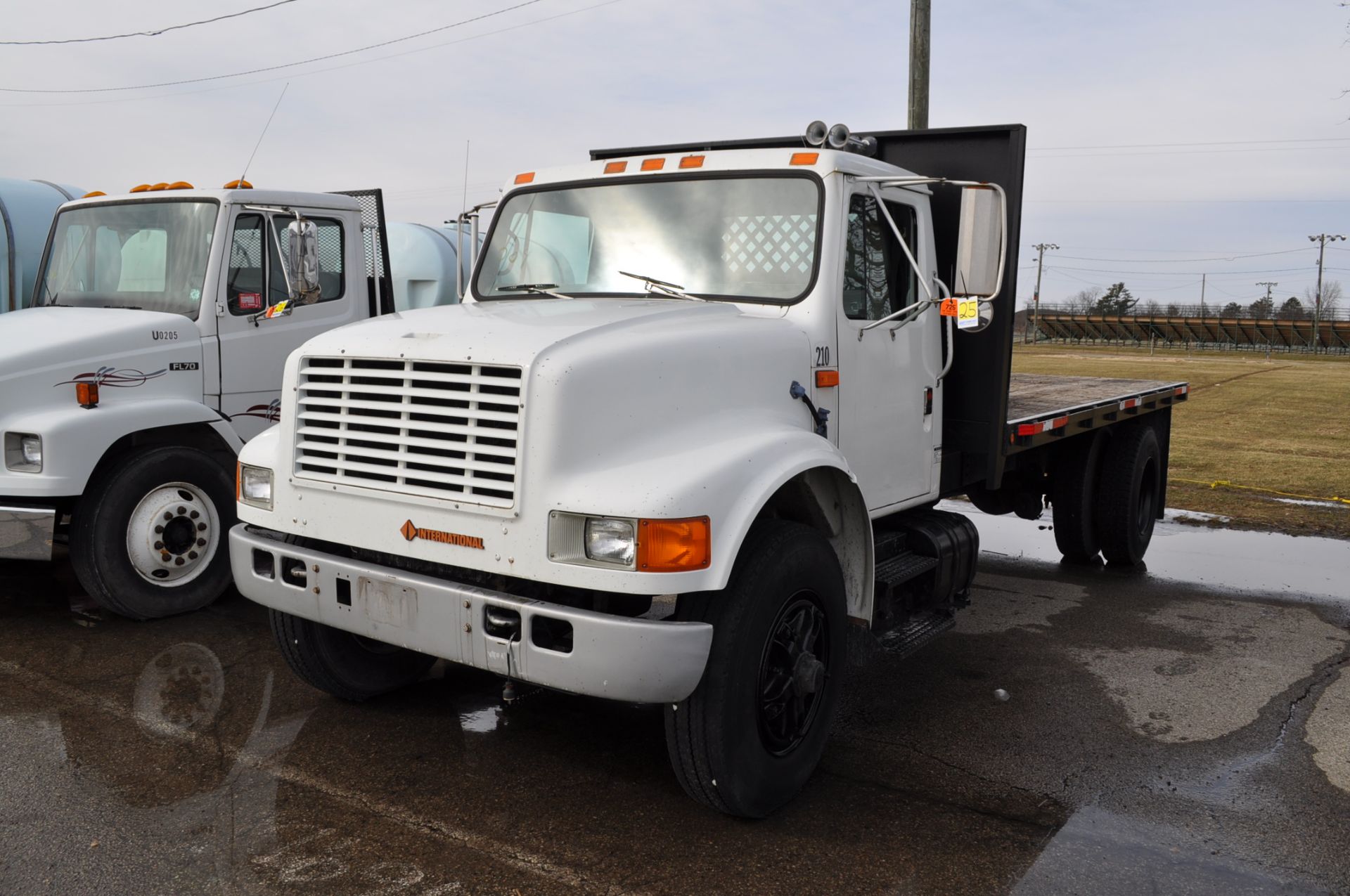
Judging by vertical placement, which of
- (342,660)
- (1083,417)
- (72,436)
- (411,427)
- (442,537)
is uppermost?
(411,427)

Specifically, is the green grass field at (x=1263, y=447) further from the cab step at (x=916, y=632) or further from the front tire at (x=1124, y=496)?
the cab step at (x=916, y=632)

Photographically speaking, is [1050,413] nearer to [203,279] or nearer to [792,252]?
[792,252]

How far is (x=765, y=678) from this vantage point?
3.88 metres

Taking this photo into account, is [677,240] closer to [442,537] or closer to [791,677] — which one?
[442,537]

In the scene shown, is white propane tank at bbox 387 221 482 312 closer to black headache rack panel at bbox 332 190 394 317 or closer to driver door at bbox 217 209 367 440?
black headache rack panel at bbox 332 190 394 317

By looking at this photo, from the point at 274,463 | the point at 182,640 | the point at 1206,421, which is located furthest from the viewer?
the point at 1206,421

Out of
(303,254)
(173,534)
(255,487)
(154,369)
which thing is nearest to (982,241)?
(255,487)

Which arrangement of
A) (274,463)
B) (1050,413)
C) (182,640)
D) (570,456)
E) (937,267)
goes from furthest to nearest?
(1050,413)
(182,640)
(937,267)
(274,463)
(570,456)

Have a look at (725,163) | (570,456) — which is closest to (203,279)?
(725,163)

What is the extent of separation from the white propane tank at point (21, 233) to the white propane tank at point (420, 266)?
2922mm

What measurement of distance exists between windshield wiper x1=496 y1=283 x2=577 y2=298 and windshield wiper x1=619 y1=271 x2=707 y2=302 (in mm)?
346

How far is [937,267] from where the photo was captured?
17.7 ft

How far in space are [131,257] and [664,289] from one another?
3.88m

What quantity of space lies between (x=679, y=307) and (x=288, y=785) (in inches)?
90.1
